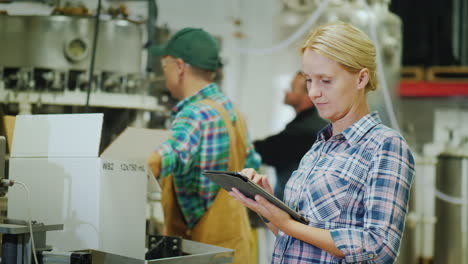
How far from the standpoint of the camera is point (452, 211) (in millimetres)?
5594

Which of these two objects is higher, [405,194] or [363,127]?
[363,127]

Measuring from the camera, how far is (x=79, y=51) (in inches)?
136

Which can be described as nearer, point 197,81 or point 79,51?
point 197,81

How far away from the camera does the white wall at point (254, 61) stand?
5.30 metres

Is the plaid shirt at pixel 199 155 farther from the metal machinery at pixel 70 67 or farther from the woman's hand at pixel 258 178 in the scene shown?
the metal machinery at pixel 70 67

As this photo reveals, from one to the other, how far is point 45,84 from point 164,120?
781mm

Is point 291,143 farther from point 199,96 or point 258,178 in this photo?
point 258,178

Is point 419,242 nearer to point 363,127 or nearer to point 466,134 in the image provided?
point 466,134

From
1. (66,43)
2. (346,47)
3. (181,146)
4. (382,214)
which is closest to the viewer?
(382,214)

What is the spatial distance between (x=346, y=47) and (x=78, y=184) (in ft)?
2.51

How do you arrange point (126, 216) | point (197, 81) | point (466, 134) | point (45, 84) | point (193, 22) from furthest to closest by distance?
1. point (466, 134)
2. point (193, 22)
3. point (45, 84)
4. point (197, 81)
5. point (126, 216)

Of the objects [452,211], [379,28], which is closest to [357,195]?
[379,28]

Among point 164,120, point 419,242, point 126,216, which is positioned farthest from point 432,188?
point 126,216

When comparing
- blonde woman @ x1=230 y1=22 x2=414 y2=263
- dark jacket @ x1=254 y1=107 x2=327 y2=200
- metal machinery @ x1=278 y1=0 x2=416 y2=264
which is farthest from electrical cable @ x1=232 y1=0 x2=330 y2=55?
blonde woman @ x1=230 y1=22 x2=414 y2=263
